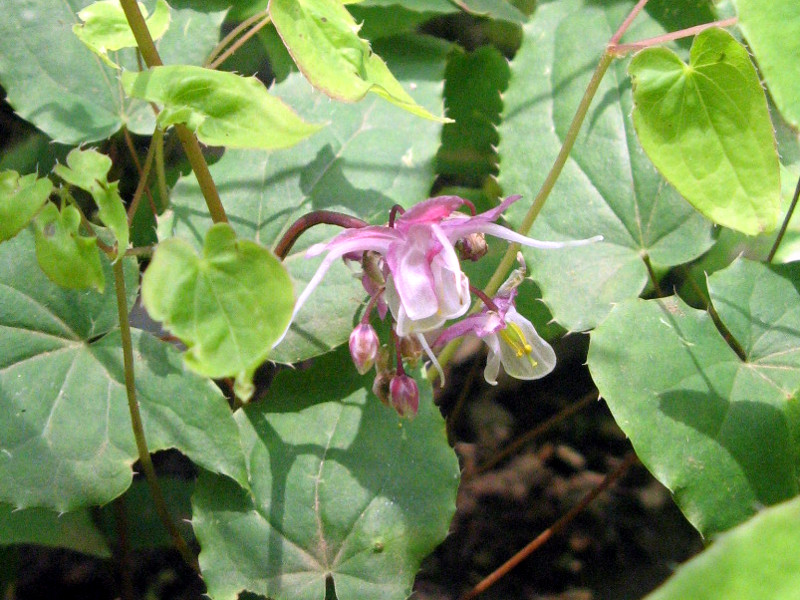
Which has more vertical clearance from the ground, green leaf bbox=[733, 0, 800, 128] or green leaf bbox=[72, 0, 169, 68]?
green leaf bbox=[733, 0, 800, 128]

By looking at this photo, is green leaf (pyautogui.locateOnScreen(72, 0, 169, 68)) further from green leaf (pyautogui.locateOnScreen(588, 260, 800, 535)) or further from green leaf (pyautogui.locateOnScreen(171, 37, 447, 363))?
green leaf (pyautogui.locateOnScreen(588, 260, 800, 535))

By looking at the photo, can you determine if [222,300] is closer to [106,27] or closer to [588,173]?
[106,27]

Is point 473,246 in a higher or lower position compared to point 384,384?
higher

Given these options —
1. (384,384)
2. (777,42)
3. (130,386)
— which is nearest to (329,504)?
(384,384)

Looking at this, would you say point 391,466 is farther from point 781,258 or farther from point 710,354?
point 781,258

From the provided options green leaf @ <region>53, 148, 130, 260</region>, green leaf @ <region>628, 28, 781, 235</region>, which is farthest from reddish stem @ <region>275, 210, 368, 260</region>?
green leaf @ <region>628, 28, 781, 235</region>

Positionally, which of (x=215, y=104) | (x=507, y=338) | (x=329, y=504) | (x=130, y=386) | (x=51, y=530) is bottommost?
(x=51, y=530)
